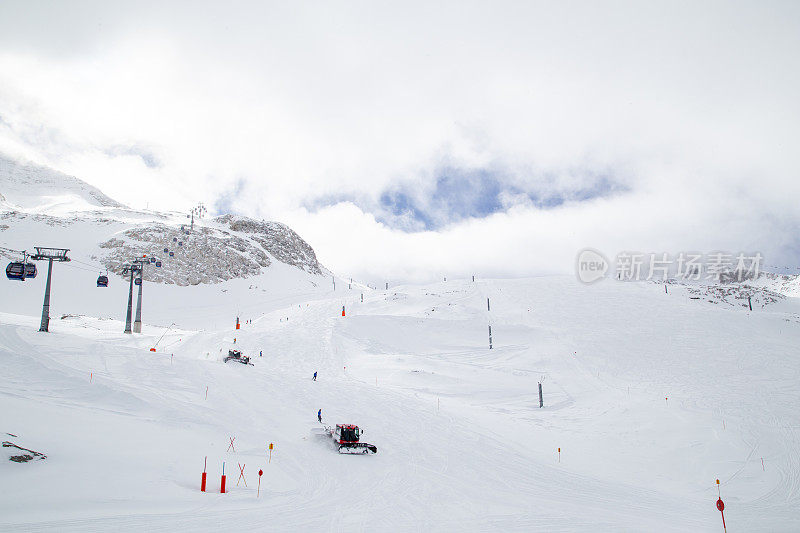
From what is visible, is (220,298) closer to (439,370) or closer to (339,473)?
(439,370)

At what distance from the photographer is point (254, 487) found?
471 inches

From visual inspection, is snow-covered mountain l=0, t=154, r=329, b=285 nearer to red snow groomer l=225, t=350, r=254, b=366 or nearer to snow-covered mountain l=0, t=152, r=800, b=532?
snow-covered mountain l=0, t=152, r=800, b=532

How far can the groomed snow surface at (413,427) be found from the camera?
35.1ft

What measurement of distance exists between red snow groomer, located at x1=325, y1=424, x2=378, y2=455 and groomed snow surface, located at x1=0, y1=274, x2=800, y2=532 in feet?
1.09

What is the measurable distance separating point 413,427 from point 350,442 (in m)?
5.00

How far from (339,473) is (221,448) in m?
4.41

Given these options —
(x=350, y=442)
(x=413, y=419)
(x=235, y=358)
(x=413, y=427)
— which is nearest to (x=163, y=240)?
(x=235, y=358)

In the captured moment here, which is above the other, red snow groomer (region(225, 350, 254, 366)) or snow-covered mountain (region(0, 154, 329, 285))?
snow-covered mountain (region(0, 154, 329, 285))

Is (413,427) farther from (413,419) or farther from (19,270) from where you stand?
(19,270)

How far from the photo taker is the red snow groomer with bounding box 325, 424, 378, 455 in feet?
52.6

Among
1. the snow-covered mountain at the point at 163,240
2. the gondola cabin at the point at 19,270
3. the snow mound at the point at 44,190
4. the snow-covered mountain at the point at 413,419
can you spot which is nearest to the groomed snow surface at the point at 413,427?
the snow-covered mountain at the point at 413,419

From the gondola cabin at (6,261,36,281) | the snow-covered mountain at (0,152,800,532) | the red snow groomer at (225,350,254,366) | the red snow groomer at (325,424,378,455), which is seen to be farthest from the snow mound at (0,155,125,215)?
the red snow groomer at (325,424,378,455)

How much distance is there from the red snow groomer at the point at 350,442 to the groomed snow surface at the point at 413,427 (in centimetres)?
33

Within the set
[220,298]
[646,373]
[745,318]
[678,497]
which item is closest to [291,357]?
[678,497]
